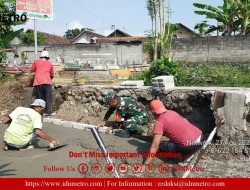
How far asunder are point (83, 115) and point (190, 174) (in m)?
4.27

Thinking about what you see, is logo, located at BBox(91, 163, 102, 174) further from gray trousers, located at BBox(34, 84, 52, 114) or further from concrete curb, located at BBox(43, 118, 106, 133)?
gray trousers, located at BBox(34, 84, 52, 114)

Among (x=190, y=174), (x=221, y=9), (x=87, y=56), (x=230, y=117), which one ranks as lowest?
(x=190, y=174)

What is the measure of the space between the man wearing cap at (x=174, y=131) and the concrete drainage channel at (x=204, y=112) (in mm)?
488

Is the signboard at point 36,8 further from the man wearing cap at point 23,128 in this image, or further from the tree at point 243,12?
the tree at point 243,12

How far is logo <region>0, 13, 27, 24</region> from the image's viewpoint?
1118cm

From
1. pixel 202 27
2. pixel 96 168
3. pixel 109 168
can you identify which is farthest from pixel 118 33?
pixel 109 168

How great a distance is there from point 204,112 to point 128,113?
75.9 inches

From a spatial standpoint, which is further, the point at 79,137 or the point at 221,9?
the point at 221,9

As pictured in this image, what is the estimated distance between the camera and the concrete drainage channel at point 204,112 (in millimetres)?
6137

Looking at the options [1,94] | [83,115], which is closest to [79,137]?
[83,115]

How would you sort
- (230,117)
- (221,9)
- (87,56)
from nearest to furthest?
(230,117) < (221,9) < (87,56)

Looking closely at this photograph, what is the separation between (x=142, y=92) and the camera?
27.4 feet

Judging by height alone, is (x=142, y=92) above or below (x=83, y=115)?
above
